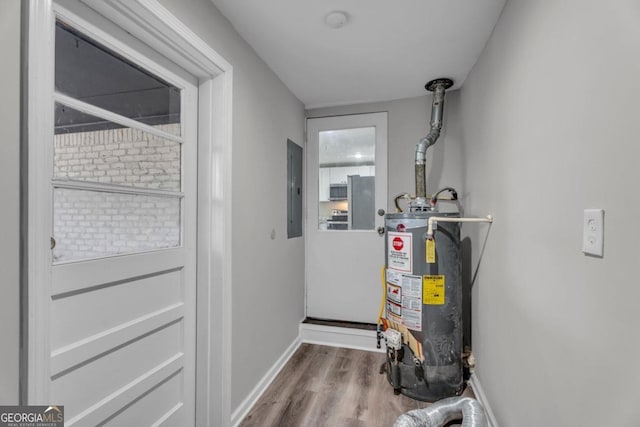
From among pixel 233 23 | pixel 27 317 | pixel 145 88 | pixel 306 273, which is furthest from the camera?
pixel 306 273

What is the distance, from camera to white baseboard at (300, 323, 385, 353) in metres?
2.68

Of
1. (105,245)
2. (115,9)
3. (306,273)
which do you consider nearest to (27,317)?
(105,245)

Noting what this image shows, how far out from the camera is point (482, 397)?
6.14 feet

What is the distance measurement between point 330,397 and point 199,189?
1597mm

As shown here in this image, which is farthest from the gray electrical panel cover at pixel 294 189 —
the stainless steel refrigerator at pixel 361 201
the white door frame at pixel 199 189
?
the white door frame at pixel 199 189

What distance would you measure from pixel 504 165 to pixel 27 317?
6.42 ft

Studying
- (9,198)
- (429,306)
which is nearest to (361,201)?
(429,306)

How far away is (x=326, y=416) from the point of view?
179 cm

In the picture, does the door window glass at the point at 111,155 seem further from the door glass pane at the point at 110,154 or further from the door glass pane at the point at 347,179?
the door glass pane at the point at 347,179

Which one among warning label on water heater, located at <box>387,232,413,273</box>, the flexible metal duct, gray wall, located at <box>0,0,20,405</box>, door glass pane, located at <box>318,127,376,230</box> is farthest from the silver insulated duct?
gray wall, located at <box>0,0,20,405</box>

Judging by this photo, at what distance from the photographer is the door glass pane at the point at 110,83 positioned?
3.31ft

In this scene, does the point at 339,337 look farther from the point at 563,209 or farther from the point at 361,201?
the point at 563,209

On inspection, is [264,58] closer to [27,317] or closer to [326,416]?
[27,317]

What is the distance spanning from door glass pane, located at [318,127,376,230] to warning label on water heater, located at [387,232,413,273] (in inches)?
32.4
